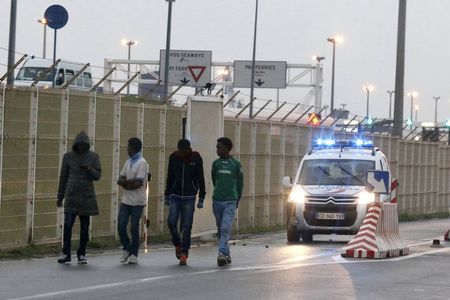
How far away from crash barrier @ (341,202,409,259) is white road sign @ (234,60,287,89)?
45.4m

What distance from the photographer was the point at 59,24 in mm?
26219

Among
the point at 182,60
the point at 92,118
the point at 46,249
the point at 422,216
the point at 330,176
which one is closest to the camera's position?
the point at 46,249

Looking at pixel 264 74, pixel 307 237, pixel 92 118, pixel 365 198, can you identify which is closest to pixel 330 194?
pixel 365 198

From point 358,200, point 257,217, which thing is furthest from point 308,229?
point 257,217

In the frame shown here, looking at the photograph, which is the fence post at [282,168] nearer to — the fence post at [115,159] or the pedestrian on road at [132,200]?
the fence post at [115,159]

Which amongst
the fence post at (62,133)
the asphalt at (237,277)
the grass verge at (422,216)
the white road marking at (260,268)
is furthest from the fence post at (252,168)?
the grass verge at (422,216)

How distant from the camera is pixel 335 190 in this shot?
875 inches

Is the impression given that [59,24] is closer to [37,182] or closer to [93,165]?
[37,182]

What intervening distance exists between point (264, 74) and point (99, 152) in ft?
150

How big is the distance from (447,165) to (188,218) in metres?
30.4

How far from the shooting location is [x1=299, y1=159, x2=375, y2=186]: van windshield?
22766 mm

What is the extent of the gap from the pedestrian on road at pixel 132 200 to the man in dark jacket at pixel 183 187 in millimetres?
438

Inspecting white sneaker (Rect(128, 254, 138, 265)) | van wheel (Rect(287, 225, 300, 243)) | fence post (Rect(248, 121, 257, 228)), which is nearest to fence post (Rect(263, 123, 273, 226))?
fence post (Rect(248, 121, 257, 228))

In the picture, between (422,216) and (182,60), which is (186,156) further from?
(182,60)
